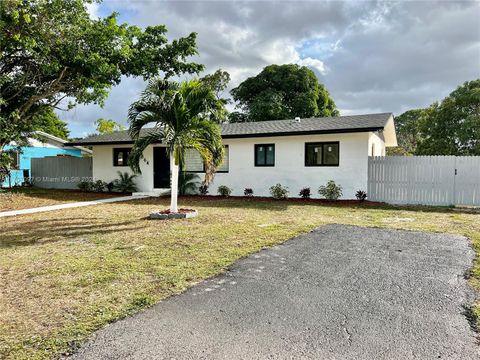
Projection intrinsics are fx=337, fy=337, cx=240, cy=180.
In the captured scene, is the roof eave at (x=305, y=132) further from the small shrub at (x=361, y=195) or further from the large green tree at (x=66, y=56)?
the large green tree at (x=66, y=56)

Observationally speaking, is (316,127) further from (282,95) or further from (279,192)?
(282,95)

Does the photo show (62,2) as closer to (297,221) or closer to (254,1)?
(254,1)

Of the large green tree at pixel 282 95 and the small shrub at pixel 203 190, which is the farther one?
the large green tree at pixel 282 95

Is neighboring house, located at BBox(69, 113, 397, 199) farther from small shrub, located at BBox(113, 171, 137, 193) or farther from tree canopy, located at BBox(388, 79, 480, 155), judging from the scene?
tree canopy, located at BBox(388, 79, 480, 155)

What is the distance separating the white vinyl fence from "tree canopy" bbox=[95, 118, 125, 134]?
2888cm

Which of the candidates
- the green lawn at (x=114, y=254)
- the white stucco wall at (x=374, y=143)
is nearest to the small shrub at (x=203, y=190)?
the green lawn at (x=114, y=254)

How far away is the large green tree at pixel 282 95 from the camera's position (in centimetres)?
2750

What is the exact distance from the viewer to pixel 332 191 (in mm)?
12898

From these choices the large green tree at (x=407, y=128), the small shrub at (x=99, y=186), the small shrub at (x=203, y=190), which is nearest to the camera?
the small shrub at (x=203, y=190)

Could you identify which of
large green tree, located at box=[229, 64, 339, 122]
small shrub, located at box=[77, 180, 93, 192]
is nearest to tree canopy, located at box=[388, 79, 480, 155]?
large green tree, located at box=[229, 64, 339, 122]

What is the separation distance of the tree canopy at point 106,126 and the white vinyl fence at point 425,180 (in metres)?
28.9

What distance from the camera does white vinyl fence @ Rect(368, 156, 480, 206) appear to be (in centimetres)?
1160

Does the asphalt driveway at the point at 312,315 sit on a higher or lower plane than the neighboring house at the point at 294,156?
lower

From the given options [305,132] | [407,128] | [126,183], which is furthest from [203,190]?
[407,128]
